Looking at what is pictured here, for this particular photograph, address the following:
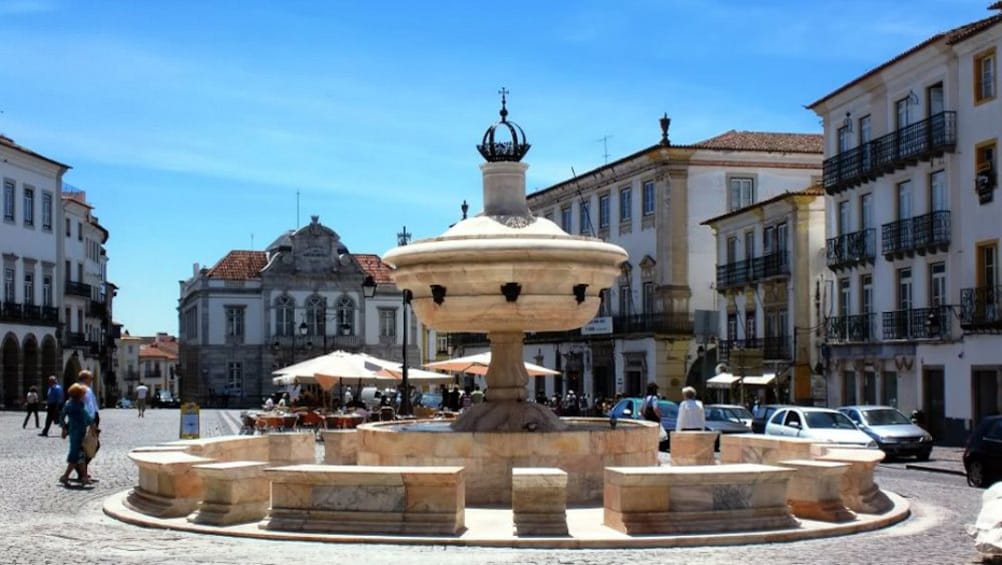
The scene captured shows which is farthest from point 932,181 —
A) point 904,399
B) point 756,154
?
point 756,154

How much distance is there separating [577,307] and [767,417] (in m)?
14.1

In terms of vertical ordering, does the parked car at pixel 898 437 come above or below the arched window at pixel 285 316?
below

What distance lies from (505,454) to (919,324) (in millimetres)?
23627

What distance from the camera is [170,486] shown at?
13.2 meters

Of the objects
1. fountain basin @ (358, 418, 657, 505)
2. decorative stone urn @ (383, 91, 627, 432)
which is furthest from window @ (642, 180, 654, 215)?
fountain basin @ (358, 418, 657, 505)

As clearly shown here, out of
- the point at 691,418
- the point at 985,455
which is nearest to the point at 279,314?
the point at 691,418

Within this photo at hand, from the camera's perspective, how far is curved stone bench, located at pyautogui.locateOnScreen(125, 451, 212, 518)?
13078 mm

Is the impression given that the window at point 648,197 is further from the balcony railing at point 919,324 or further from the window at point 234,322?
the window at point 234,322

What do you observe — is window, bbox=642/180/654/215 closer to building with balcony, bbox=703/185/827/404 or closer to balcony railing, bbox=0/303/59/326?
building with balcony, bbox=703/185/827/404

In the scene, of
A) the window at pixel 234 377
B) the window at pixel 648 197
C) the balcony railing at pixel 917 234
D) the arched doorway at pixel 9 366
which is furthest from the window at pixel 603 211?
the window at pixel 234 377

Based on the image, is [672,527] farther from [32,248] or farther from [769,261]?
[32,248]

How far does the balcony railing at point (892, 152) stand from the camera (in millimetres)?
33781

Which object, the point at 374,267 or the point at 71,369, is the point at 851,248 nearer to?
the point at 71,369

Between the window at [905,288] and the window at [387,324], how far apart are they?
45.9 metres
